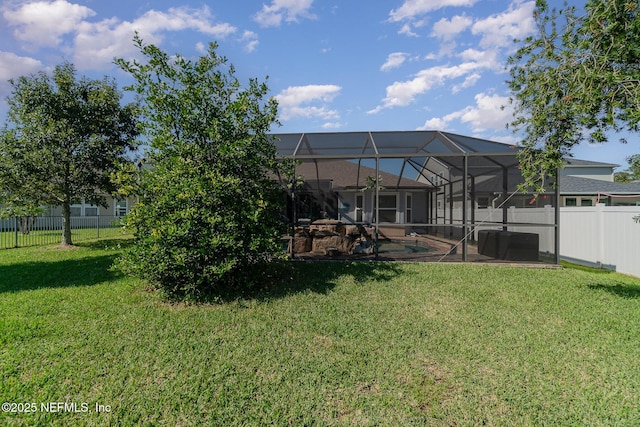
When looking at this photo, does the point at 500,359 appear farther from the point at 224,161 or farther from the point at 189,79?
the point at 189,79

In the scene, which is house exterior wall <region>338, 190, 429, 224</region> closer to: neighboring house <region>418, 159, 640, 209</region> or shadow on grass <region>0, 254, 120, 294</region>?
neighboring house <region>418, 159, 640, 209</region>

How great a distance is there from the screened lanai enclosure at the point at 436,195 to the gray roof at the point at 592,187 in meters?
8.76

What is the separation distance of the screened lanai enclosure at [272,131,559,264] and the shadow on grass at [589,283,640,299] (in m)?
1.36

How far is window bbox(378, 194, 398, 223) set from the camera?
562 inches

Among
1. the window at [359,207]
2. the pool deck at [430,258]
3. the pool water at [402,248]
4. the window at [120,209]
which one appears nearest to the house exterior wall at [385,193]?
the window at [359,207]

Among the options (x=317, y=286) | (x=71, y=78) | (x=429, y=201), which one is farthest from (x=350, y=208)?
(x=71, y=78)

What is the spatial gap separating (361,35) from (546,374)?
26.7ft

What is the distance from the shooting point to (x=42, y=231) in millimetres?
14969

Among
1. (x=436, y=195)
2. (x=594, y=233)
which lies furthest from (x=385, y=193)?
(x=594, y=233)

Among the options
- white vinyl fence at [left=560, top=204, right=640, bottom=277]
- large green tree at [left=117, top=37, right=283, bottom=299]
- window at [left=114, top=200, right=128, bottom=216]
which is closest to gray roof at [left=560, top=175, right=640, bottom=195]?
white vinyl fence at [left=560, top=204, right=640, bottom=277]

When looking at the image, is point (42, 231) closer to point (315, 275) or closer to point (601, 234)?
point (315, 275)

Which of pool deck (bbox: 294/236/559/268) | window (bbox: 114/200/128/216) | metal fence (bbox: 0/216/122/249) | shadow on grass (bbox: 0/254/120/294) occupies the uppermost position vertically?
window (bbox: 114/200/128/216)

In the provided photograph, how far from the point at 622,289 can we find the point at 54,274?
11430 millimetres

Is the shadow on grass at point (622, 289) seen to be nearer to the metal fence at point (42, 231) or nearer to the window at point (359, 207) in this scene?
the window at point (359, 207)
